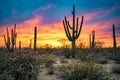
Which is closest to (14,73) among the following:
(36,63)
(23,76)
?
(23,76)

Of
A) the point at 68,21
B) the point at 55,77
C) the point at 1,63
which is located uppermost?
the point at 68,21

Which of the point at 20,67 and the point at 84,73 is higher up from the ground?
the point at 20,67

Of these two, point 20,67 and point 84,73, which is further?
point 84,73

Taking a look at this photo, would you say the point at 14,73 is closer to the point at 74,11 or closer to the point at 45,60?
the point at 45,60

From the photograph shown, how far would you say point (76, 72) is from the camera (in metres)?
9.88

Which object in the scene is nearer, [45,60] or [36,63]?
[36,63]

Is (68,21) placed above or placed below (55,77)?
above

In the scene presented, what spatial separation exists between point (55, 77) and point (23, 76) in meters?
1.67

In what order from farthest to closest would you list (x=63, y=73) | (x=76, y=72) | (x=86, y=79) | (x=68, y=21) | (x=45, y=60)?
1. (x=68, y=21)
2. (x=45, y=60)
3. (x=63, y=73)
4. (x=76, y=72)
5. (x=86, y=79)

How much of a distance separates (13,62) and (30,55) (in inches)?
31.9

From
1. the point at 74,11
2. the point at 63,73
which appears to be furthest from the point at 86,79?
the point at 74,11

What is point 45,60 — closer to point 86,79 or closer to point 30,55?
point 30,55

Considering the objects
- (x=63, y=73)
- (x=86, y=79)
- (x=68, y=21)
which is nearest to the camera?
(x=86, y=79)

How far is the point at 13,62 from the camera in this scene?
32.6 ft
